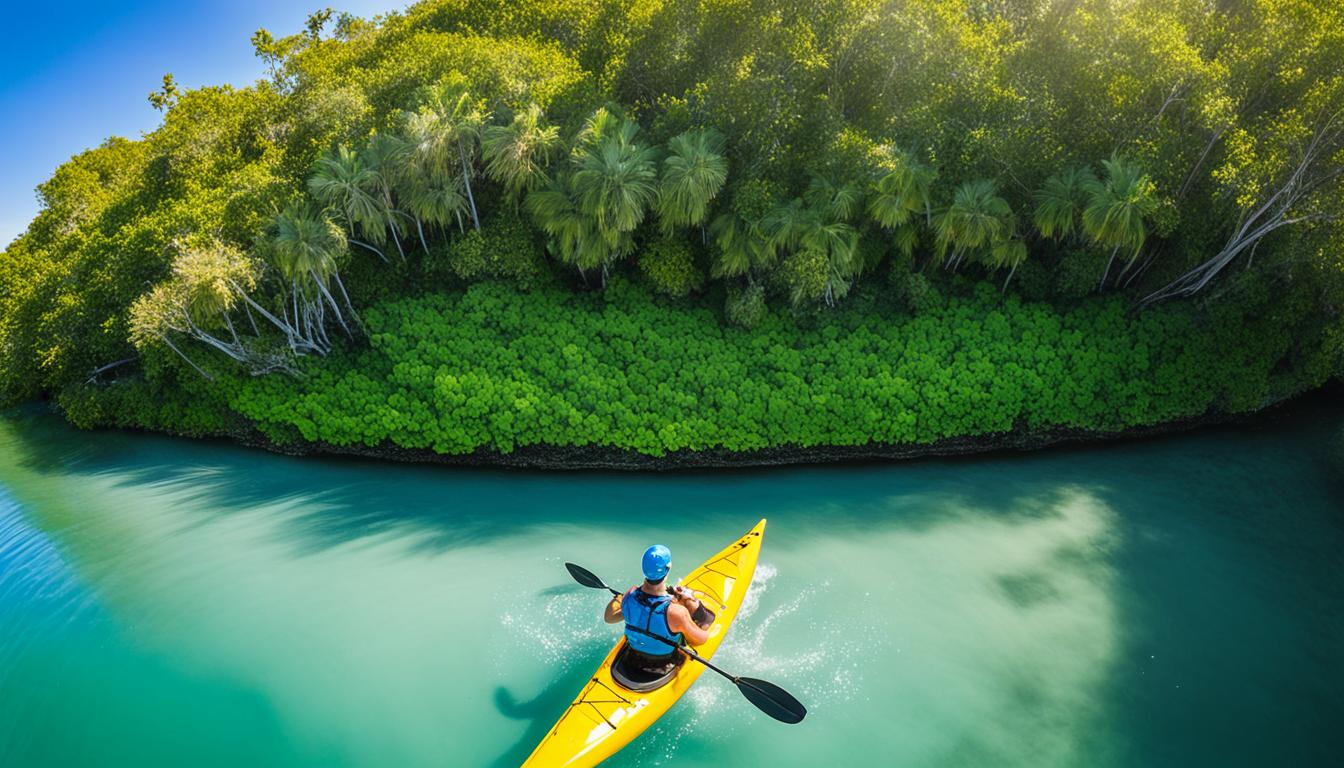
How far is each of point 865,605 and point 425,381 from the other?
28.2ft

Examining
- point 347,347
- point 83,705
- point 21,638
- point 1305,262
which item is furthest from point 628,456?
point 1305,262

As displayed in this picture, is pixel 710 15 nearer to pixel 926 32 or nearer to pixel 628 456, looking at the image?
pixel 926 32

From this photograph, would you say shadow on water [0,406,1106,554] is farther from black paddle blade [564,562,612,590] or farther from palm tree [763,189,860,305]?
palm tree [763,189,860,305]

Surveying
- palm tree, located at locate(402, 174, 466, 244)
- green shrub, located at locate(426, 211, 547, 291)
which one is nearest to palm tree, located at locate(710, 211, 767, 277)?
green shrub, located at locate(426, 211, 547, 291)

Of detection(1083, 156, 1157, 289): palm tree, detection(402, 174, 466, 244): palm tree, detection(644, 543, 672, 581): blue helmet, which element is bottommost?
detection(644, 543, 672, 581): blue helmet

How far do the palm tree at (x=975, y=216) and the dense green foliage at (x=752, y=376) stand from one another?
4.91 ft

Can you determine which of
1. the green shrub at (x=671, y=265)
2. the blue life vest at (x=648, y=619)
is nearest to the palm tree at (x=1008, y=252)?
the green shrub at (x=671, y=265)

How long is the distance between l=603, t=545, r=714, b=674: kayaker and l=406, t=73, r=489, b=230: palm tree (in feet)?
30.5

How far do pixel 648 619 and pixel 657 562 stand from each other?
2.07ft

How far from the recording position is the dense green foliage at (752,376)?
1182 cm

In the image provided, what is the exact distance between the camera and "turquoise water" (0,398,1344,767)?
710 centimetres

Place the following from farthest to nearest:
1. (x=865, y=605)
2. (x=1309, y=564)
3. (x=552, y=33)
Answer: (x=552, y=33) < (x=1309, y=564) < (x=865, y=605)

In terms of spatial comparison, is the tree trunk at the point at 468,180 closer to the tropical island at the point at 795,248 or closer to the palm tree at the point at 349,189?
the tropical island at the point at 795,248

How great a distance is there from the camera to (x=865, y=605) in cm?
872
